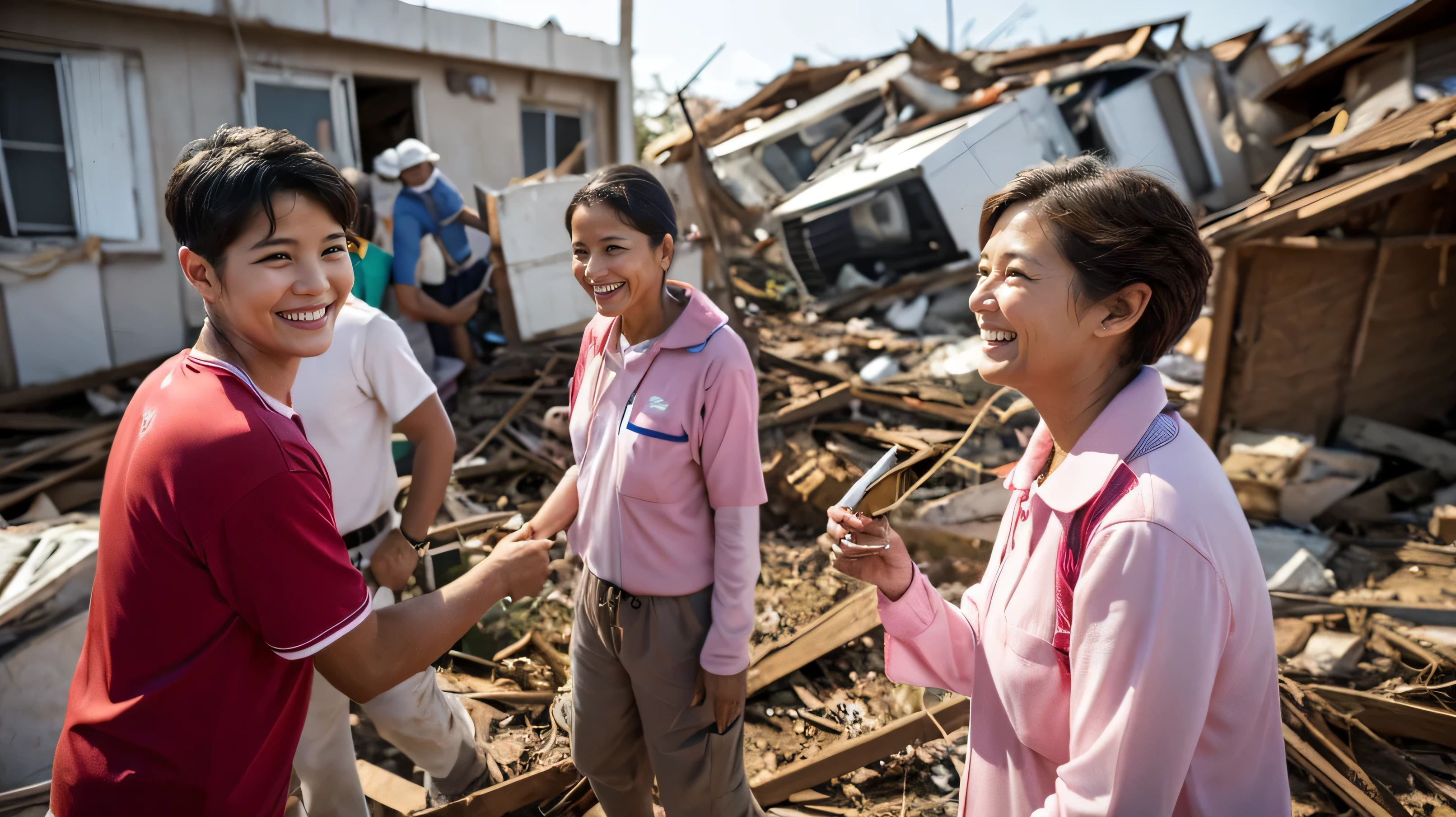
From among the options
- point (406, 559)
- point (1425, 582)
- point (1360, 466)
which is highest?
point (406, 559)

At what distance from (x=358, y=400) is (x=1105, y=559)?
2399 millimetres

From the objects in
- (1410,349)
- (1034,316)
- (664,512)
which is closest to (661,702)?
(664,512)

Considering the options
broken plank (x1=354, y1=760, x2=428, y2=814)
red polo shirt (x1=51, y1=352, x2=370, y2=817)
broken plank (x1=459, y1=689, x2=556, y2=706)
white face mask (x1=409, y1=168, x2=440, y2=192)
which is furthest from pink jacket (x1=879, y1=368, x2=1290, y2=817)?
white face mask (x1=409, y1=168, x2=440, y2=192)

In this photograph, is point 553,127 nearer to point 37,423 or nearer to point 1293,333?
point 37,423

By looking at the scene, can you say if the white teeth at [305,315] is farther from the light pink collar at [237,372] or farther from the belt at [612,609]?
the belt at [612,609]

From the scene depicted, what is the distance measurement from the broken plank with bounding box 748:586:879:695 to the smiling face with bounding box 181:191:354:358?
10.0ft

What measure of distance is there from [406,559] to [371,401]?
0.58 metres

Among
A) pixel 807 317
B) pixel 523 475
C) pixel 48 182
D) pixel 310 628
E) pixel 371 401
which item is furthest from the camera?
pixel 807 317

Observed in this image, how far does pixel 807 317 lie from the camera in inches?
479

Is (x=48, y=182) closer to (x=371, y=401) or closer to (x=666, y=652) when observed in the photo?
(x=371, y=401)

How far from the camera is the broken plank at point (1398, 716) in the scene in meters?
3.61

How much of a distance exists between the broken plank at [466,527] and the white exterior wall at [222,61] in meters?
5.72

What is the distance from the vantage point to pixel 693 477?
2.29 metres

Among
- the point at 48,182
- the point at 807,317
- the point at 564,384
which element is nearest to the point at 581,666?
the point at 564,384
